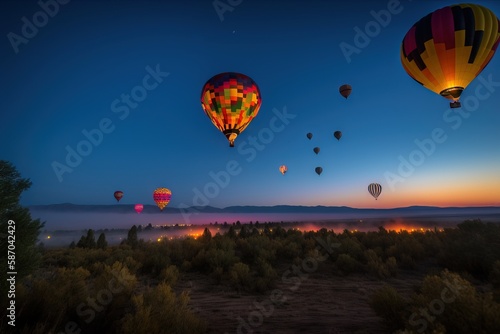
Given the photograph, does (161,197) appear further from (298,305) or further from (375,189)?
(298,305)

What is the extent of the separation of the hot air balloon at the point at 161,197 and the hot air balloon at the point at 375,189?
39241mm

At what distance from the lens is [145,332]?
458 centimetres

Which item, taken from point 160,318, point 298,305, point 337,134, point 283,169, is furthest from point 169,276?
point 283,169

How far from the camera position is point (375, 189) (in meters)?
48.7

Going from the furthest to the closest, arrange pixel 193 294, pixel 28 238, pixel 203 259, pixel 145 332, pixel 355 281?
pixel 203 259 → pixel 355 281 → pixel 193 294 → pixel 28 238 → pixel 145 332

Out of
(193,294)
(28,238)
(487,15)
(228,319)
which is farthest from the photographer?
(487,15)

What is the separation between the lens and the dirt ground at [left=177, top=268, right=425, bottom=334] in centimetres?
666

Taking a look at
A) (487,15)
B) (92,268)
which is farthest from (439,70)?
(92,268)

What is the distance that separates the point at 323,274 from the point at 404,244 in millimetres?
5955

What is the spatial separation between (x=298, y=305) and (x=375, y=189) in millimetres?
45919

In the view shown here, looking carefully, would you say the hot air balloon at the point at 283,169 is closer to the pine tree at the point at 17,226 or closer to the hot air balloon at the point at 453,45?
the hot air balloon at the point at 453,45

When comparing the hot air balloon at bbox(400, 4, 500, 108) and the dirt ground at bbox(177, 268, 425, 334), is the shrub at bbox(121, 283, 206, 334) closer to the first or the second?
the dirt ground at bbox(177, 268, 425, 334)

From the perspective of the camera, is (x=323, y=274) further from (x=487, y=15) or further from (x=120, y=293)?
(x=487, y=15)

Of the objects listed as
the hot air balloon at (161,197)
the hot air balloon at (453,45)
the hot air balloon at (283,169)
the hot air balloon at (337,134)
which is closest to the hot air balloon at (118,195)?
the hot air balloon at (161,197)
